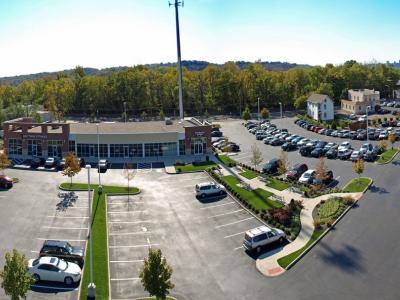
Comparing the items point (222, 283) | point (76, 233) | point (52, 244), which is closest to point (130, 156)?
point (76, 233)

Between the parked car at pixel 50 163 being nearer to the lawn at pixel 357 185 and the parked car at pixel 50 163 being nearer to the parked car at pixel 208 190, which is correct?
the parked car at pixel 208 190

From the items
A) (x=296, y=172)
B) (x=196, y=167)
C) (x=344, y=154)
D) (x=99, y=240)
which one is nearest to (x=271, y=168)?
(x=296, y=172)

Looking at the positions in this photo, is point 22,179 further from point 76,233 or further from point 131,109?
point 131,109

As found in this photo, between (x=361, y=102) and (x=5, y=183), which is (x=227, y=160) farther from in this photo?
(x=361, y=102)

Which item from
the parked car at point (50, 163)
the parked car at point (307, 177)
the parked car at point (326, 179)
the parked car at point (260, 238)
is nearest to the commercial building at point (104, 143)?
the parked car at point (50, 163)

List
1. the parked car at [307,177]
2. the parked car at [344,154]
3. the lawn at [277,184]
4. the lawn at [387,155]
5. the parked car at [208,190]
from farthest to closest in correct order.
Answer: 1. the parked car at [344,154]
2. the lawn at [387,155]
3. the parked car at [307,177]
4. the lawn at [277,184]
5. the parked car at [208,190]
